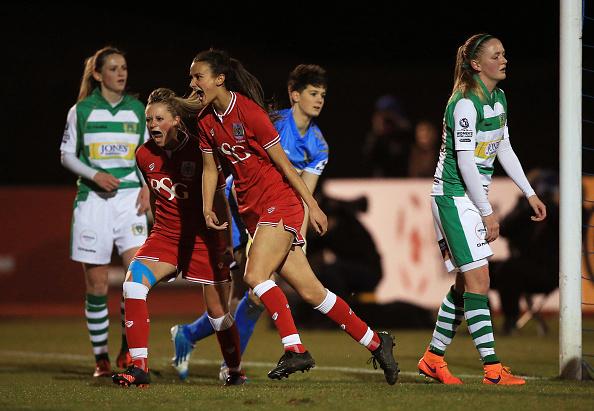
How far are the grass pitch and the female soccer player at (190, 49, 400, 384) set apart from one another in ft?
1.39

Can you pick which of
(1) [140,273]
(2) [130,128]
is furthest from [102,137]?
(1) [140,273]

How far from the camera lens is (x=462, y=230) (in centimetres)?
465

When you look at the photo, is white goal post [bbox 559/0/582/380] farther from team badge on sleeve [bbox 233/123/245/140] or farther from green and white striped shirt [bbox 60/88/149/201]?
green and white striped shirt [bbox 60/88/149/201]

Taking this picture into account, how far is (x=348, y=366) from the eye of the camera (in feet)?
20.2

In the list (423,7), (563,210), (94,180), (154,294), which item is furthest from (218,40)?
(563,210)

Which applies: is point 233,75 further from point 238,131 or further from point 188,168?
point 188,168

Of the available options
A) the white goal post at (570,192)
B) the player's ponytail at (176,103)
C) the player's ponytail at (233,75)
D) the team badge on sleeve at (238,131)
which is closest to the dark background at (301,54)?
the white goal post at (570,192)

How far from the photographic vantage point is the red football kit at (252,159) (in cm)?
437

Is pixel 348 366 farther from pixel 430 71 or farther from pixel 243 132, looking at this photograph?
pixel 430 71

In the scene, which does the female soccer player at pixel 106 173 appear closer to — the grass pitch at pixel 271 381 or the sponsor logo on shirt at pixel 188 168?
the grass pitch at pixel 271 381

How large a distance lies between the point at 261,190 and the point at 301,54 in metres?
11.3

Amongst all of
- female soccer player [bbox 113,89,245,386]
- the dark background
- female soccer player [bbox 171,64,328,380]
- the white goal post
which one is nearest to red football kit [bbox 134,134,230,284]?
female soccer player [bbox 113,89,245,386]

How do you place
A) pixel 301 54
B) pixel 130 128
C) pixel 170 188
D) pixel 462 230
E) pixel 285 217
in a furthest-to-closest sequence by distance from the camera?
pixel 301 54 < pixel 130 128 < pixel 170 188 < pixel 462 230 < pixel 285 217

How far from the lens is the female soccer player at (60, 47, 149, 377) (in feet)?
19.2
